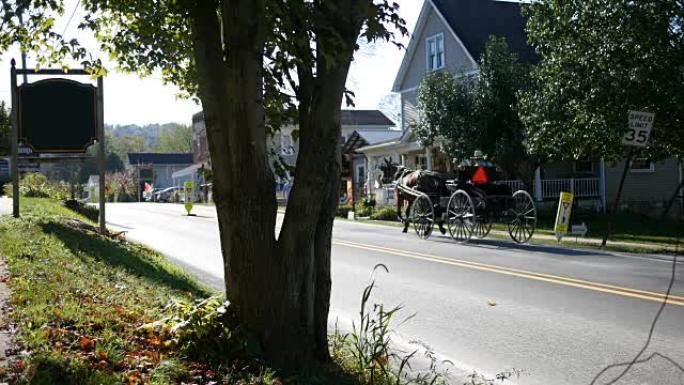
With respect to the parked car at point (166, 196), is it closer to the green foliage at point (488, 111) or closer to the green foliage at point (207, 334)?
the green foliage at point (488, 111)

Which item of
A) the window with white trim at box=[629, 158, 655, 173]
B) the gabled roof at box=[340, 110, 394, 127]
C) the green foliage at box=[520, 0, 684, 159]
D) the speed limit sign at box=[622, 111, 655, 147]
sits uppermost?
the gabled roof at box=[340, 110, 394, 127]

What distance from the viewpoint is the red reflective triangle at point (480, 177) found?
59.8 feet

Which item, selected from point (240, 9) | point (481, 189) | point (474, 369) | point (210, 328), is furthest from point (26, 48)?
point (481, 189)

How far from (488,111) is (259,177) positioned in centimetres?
2073

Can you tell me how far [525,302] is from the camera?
360 inches

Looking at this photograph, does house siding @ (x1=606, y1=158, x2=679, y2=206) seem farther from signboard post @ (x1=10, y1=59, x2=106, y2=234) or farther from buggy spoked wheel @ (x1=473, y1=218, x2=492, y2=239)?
signboard post @ (x1=10, y1=59, x2=106, y2=234)

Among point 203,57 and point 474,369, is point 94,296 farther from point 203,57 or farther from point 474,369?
point 474,369

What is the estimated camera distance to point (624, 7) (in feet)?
53.7

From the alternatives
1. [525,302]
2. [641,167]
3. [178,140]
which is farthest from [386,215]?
[178,140]

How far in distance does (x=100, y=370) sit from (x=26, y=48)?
442 centimetres

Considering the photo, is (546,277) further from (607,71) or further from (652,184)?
(652,184)

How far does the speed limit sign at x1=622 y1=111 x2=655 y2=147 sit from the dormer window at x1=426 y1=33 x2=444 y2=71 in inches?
729

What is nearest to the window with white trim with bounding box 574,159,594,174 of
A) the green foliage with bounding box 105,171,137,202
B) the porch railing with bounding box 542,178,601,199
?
the porch railing with bounding box 542,178,601,199

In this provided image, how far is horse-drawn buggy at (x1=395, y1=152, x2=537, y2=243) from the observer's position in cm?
1775
